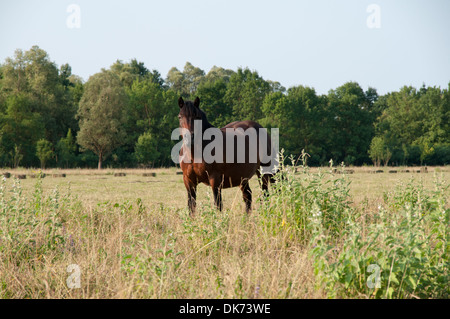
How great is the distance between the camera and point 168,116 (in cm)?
5838

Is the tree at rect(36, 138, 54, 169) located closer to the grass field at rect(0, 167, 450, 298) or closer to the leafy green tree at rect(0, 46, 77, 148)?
the leafy green tree at rect(0, 46, 77, 148)

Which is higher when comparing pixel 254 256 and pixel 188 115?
pixel 188 115

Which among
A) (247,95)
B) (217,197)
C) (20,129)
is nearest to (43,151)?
(20,129)

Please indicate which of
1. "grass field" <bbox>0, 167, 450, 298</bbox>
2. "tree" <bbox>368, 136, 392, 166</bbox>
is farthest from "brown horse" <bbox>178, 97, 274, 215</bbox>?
"tree" <bbox>368, 136, 392, 166</bbox>

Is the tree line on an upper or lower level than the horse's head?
upper

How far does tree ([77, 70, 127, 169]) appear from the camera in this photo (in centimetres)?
5041

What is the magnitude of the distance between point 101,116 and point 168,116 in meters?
10.7

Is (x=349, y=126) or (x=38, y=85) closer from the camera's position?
(x=38, y=85)

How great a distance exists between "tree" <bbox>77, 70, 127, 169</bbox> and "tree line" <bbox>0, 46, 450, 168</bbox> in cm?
13

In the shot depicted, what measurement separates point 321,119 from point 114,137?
33.7 m

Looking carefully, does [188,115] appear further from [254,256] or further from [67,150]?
[67,150]

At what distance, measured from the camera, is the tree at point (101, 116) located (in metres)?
50.4

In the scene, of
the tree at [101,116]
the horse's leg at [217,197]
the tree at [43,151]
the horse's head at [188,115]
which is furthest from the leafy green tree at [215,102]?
the horse's head at [188,115]

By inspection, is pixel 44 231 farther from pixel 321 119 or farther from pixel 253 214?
pixel 321 119
